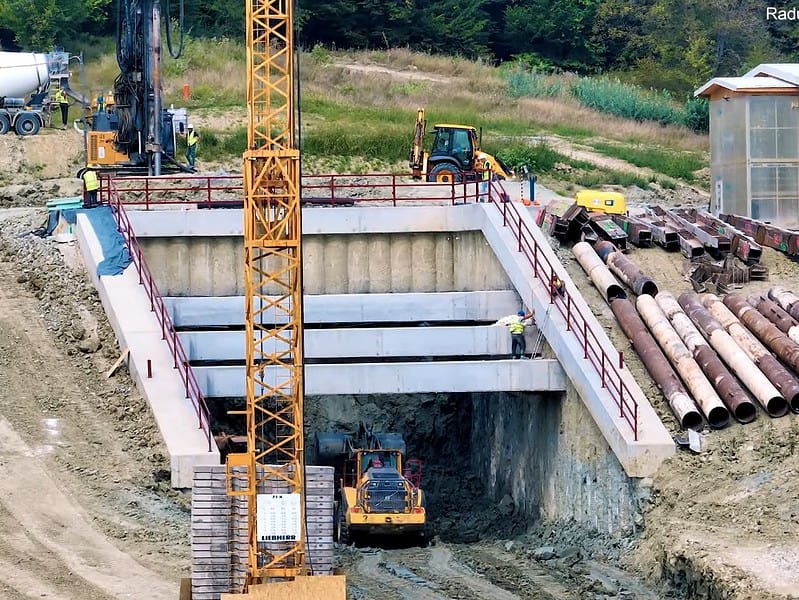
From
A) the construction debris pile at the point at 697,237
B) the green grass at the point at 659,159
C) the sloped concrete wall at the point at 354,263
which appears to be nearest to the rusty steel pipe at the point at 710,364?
the construction debris pile at the point at 697,237

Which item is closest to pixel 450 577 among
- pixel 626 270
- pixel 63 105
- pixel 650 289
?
pixel 650 289

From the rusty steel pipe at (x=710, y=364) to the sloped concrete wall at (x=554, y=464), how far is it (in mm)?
2380

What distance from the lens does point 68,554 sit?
24.6 m

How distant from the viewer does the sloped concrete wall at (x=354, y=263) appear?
34875 mm

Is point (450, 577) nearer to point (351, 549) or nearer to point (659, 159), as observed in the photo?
point (351, 549)

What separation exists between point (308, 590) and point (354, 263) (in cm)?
1502

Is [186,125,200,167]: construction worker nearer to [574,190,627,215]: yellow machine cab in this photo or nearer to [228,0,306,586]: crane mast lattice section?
[574,190,627,215]: yellow machine cab

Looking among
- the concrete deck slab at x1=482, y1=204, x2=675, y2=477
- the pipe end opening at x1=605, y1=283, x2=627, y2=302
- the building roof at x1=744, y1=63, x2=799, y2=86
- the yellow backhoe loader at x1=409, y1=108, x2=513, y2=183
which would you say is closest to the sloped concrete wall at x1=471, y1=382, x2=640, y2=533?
the concrete deck slab at x1=482, y1=204, x2=675, y2=477

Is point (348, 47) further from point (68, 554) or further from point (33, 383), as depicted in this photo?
point (68, 554)

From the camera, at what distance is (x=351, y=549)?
92.8 ft

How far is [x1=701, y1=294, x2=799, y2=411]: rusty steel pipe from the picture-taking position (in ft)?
90.0

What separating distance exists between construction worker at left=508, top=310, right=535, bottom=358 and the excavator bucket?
447 inches

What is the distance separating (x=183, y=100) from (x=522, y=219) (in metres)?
24.9

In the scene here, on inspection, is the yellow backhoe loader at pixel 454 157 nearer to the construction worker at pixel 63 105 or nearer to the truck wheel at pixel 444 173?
the truck wheel at pixel 444 173
